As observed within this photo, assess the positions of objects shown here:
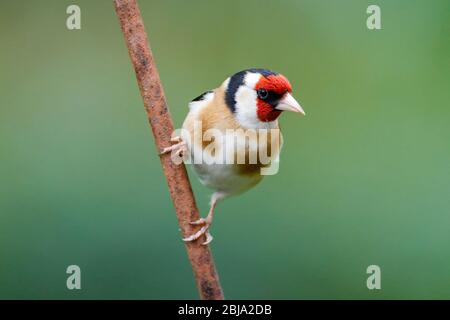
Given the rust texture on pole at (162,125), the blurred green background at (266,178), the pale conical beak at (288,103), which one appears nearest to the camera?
the rust texture on pole at (162,125)

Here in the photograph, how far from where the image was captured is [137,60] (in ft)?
5.93

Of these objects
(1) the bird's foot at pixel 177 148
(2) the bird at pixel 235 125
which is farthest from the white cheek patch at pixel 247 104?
(1) the bird's foot at pixel 177 148

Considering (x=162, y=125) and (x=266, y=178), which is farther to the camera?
(x=266, y=178)

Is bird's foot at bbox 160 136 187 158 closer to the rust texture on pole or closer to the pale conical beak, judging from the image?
the rust texture on pole

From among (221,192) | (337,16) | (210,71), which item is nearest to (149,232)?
(221,192)

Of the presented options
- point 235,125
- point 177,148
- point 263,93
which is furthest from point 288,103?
point 177,148

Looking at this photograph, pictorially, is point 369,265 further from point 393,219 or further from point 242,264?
point 242,264

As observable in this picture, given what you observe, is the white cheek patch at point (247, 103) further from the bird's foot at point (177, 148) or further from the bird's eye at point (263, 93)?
the bird's foot at point (177, 148)

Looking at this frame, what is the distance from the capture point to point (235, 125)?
7.02 feet

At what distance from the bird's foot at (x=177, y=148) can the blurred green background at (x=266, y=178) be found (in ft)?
1.75

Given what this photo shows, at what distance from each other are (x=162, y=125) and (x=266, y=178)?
0.94 metres

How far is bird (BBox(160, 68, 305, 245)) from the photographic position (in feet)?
6.81

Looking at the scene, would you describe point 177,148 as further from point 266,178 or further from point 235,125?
point 266,178

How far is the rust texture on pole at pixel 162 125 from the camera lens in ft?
5.93
